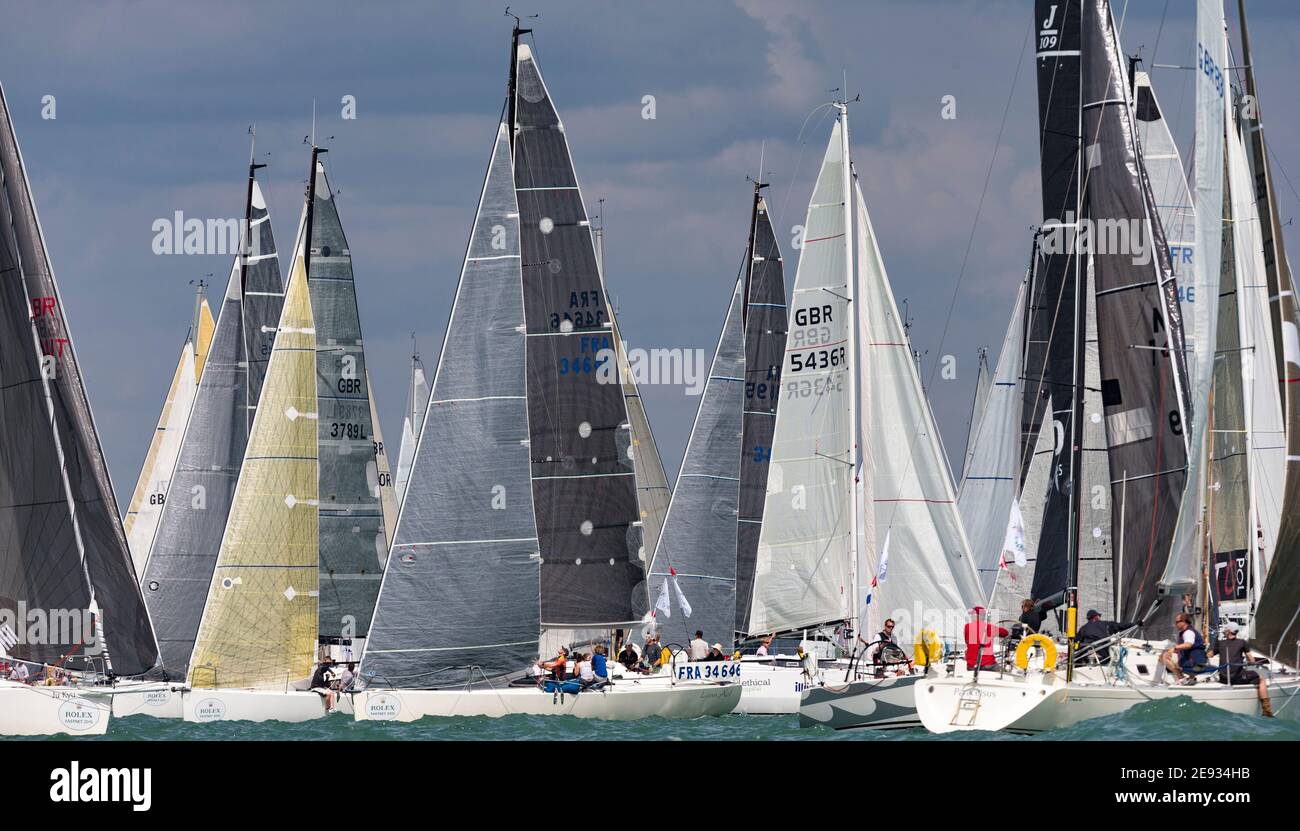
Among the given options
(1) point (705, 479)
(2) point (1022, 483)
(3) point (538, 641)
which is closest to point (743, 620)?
(1) point (705, 479)

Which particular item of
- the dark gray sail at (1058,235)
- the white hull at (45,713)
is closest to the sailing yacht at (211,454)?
the white hull at (45,713)

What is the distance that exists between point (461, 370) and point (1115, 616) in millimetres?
10950

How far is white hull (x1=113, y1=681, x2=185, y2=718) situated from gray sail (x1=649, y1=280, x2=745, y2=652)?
34.1 ft

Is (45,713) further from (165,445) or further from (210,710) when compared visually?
(165,445)

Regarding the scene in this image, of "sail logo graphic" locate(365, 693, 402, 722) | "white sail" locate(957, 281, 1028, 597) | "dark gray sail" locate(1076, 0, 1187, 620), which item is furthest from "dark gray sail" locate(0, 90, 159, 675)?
"white sail" locate(957, 281, 1028, 597)

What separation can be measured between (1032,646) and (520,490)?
837cm

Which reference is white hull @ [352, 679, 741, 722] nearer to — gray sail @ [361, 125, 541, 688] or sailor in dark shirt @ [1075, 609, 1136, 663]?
gray sail @ [361, 125, 541, 688]

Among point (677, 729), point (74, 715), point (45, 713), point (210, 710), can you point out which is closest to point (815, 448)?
point (677, 729)

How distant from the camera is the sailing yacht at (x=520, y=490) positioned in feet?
96.3

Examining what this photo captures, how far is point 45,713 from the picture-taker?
25.0 meters

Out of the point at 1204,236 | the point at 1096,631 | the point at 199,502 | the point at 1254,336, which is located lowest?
the point at 1096,631
